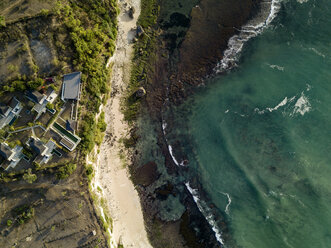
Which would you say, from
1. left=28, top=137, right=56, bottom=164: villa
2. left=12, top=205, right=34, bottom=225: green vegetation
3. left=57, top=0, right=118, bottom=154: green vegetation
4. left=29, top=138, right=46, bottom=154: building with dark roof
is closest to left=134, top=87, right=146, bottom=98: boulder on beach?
left=57, top=0, right=118, bottom=154: green vegetation

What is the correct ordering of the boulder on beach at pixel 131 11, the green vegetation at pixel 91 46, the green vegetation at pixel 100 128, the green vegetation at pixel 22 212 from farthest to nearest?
the boulder on beach at pixel 131 11
the green vegetation at pixel 100 128
the green vegetation at pixel 91 46
the green vegetation at pixel 22 212

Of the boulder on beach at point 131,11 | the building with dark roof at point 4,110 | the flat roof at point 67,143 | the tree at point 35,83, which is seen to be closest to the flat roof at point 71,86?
the tree at point 35,83

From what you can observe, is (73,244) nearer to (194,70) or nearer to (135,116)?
(135,116)

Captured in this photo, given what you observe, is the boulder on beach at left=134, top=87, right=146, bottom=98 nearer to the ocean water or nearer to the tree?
the ocean water

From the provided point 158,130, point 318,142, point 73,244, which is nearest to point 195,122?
point 158,130

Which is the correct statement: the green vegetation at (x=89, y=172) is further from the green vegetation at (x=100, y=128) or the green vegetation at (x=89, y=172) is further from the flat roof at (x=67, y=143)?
the green vegetation at (x=100, y=128)

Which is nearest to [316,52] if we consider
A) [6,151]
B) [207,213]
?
[207,213]
